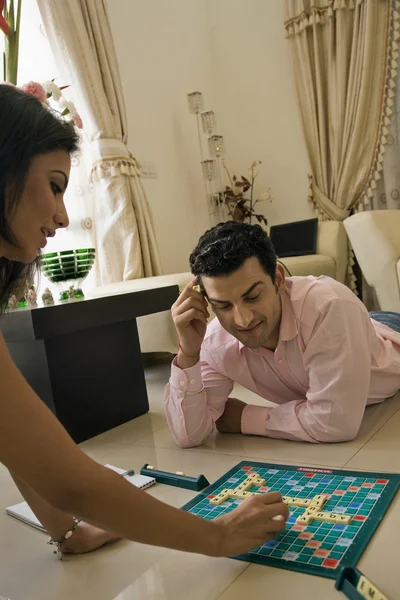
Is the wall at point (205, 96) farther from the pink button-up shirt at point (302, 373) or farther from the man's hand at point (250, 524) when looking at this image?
the man's hand at point (250, 524)

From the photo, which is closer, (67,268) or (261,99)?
(67,268)

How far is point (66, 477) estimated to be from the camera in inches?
28.5

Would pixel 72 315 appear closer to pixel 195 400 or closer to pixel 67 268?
pixel 67 268

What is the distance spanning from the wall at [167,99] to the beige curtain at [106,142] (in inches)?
16.3

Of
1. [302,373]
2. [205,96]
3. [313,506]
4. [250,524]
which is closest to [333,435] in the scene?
[302,373]

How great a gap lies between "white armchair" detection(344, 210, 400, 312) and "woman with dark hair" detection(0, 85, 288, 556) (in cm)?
244

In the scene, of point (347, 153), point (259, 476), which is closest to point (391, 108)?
point (347, 153)

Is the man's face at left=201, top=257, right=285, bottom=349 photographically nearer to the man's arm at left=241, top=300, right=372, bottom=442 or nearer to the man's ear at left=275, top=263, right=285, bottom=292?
the man's ear at left=275, top=263, right=285, bottom=292

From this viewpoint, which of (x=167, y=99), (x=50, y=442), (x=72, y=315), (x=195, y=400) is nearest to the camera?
(x=50, y=442)

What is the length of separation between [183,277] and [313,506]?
1724 millimetres

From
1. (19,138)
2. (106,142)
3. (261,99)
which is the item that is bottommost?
(19,138)

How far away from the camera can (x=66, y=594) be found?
1075 mm

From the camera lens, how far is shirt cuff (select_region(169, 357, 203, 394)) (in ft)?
5.58

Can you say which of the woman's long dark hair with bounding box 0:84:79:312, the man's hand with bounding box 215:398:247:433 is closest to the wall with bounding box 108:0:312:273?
the man's hand with bounding box 215:398:247:433
